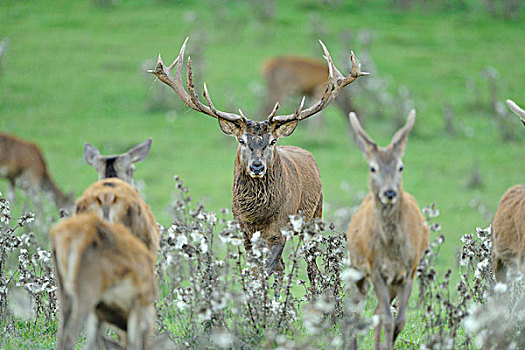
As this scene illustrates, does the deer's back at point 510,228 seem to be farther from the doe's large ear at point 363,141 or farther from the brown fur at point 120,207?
the brown fur at point 120,207

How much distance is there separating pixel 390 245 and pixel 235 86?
1540cm

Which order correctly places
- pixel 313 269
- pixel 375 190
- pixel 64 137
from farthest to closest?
pixel 64 137 → pixel 313 269 → pixel 375 190

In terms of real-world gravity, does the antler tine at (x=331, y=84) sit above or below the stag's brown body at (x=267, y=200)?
above

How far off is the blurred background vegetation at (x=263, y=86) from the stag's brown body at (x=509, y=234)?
18.9 feet

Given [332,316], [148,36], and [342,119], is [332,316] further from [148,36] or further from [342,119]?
[148,36]

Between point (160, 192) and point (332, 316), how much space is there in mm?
9108

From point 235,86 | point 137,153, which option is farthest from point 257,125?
point 235,86

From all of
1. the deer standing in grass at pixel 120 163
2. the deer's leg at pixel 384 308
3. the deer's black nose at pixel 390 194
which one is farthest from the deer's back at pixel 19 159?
the deer's black nose at pixel 390 194

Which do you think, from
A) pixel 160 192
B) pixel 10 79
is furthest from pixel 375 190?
pixel 10 79

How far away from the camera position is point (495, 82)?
2066cm

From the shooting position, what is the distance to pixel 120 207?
5453 millimetres

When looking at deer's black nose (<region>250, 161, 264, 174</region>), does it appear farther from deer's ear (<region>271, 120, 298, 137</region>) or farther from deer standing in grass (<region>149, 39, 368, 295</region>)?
deer's ear (<region>271, 120, 298, 137</region>)

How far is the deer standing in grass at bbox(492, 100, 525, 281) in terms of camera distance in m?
6.16

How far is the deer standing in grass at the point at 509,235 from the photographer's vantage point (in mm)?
6156
